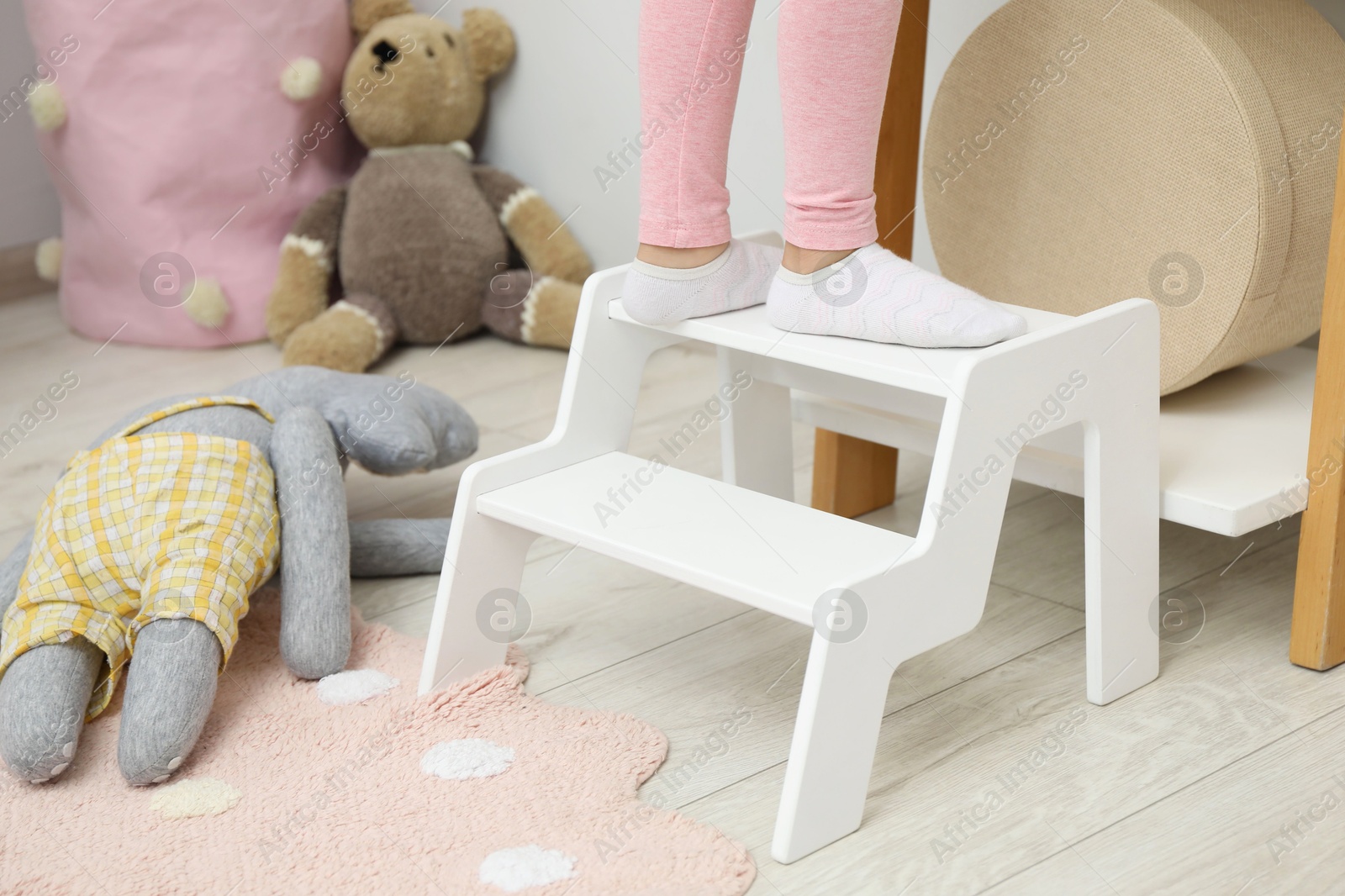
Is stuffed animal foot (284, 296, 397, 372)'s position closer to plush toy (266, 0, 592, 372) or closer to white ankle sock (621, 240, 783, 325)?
plush toy (266, 0, 592, 372)

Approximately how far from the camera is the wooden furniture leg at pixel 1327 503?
97cm

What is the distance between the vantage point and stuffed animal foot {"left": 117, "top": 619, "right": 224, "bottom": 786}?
91 cm

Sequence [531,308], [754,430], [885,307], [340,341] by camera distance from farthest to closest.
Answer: [531,308] < [340,341] < [754,430] < [885,307]

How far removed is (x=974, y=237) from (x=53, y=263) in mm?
1664

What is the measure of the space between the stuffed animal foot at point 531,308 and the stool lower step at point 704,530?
36.1 inches

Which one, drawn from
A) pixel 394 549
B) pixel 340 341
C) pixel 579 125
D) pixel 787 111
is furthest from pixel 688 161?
pixel 579 125

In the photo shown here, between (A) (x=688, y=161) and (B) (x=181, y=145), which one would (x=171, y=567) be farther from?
(B) (x=181, y=145)

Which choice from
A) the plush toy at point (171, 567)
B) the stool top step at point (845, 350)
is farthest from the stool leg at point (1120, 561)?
the plush toy at point (171, 567)

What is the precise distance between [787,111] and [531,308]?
109cm

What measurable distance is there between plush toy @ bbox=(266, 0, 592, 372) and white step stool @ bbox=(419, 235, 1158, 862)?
895 mm

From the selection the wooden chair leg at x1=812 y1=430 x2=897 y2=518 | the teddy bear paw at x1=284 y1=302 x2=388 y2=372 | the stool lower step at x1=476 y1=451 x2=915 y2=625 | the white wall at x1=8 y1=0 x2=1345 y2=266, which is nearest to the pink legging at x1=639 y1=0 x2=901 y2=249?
the stool lower step at x1=476 y1=451 x2=915 y2=625

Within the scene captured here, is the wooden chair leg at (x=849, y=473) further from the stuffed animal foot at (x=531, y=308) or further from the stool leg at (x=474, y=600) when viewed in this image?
the stuffed animal foot at (x=531, y=308)

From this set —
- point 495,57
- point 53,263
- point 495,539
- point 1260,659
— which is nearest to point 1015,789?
point 1260,659

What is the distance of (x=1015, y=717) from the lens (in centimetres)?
101
